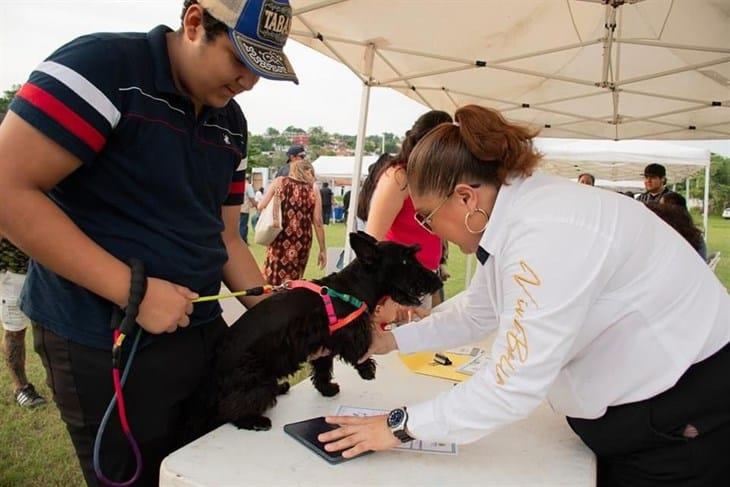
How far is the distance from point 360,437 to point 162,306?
1.71 feet

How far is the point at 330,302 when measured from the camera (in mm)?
1580

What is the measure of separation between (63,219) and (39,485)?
8.10 feet

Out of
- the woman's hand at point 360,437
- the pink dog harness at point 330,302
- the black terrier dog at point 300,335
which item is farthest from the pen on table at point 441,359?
the woman's hand at point 360,437

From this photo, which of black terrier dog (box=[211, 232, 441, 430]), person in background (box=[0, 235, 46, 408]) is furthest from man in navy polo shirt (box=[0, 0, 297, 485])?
person in background (box=[0, 235, 46, 408])

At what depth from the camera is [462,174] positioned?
4.19ft

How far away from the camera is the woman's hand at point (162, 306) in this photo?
1.05 metres

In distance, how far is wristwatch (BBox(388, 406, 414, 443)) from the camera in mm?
1179

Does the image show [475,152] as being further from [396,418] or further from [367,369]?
[367,369]

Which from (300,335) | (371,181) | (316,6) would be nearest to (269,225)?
(371,181)

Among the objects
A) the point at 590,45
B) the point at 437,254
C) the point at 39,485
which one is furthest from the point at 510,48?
the point at 39,485

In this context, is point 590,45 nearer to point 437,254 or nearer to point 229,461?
point 437,254

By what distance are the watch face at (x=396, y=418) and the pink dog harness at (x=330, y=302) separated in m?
0.40

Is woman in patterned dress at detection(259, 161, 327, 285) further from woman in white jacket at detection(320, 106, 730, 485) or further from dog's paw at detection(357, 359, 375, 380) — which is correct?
woman in white jacket at detection(320, 106, 730, 485)

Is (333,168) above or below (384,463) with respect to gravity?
below
